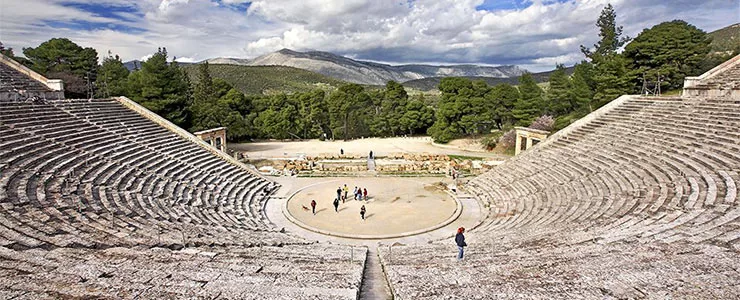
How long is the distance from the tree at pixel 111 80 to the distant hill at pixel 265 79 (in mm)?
53965

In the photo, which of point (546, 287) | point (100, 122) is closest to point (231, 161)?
point (100, 122)

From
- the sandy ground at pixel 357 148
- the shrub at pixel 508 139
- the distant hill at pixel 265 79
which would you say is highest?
the distant hill at pixel 265 79

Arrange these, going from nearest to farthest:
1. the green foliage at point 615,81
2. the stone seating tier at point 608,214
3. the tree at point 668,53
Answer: the stone seating tier at point 608,214 → the tree at point 668,53 → the green foliage at point 615,81

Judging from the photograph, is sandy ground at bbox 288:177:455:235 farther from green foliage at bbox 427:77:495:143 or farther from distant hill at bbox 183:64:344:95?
distant hill at bbox 183:64:344:95

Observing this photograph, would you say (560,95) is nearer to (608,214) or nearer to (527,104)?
(527,104)

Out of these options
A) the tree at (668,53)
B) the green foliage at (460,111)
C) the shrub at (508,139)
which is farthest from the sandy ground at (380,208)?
the tree at (668,53)

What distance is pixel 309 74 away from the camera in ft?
414

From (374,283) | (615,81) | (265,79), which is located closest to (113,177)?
(374,283)

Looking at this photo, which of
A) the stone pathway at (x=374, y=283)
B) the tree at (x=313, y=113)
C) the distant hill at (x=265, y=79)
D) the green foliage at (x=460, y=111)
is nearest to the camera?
the stone pathway at (x=374, y=283)

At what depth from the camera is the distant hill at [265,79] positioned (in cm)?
10050

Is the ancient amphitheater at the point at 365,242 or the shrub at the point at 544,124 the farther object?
the shrub at the point at 544,124

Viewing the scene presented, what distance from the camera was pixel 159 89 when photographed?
3316 centimetres

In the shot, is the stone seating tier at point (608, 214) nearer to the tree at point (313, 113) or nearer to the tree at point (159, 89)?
the tree at point (159, 89)

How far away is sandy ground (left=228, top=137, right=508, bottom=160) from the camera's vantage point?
3675 centimetres
